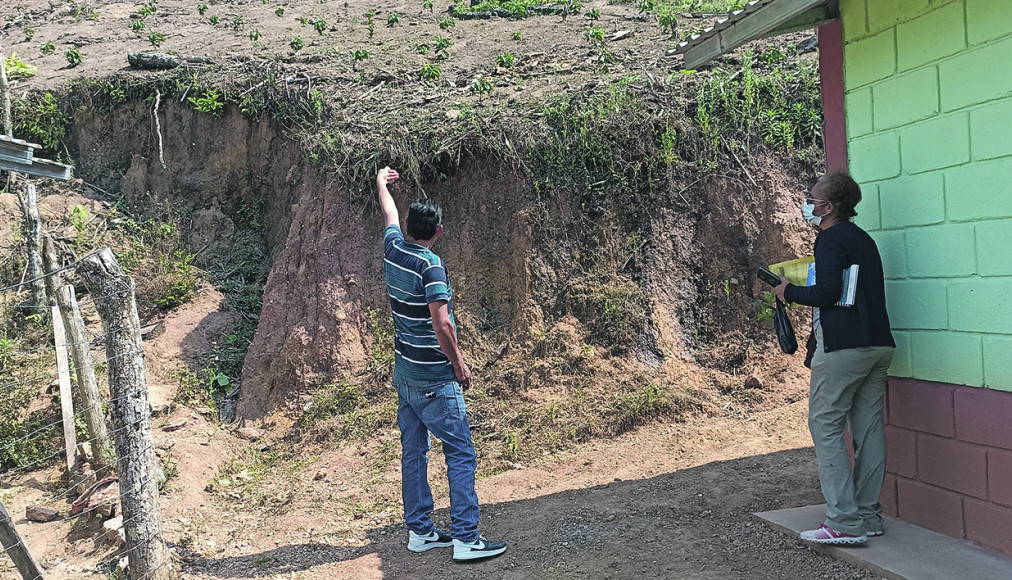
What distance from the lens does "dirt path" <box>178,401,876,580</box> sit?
432 centimetres

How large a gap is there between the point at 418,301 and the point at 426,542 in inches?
61.4

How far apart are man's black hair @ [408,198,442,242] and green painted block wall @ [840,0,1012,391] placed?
2573 mm

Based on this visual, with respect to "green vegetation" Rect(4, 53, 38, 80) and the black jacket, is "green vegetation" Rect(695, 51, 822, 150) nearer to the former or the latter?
the black jacket

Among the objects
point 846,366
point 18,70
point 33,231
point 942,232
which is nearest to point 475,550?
point 846,366

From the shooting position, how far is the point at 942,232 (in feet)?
13.1

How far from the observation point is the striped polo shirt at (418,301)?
14.6 ft

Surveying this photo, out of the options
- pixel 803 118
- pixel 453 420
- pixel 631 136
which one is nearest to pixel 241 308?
pixel 631 136

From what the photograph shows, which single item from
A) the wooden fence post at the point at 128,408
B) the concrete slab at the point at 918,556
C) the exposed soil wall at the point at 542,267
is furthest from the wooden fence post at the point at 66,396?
the concrete slab at the point at 918,556

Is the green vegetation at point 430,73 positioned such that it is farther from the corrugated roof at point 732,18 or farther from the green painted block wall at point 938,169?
the green painted block wall at point 938,169

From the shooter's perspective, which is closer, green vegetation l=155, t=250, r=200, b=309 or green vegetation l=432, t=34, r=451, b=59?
green vegetation l=155, t=250, r=200, b=309

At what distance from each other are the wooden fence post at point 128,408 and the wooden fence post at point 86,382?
262 cm

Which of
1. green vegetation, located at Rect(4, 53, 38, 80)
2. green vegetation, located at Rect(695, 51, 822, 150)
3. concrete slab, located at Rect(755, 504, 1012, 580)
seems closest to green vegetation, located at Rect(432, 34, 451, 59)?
green vegetation, located at Rect(695, 51, 822, 150)

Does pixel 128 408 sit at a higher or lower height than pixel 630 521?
higher

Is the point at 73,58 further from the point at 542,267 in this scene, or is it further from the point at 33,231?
the point at 542,267
